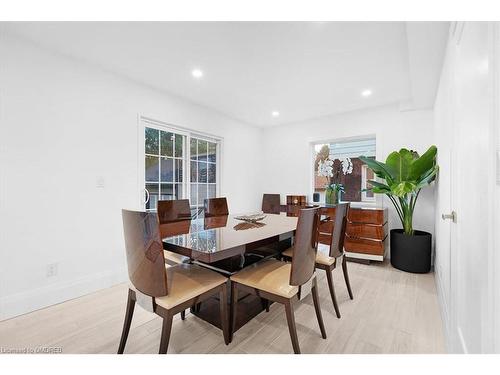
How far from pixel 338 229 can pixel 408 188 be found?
1.37 metres

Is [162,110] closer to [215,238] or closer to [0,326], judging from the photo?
[215,238]

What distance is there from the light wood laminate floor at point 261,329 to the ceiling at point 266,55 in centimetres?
226

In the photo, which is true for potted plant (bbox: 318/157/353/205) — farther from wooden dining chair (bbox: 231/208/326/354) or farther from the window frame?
wooden dining chair (bbox: 231/208/326/354)

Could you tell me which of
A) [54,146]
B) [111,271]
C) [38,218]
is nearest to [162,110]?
[54,146]

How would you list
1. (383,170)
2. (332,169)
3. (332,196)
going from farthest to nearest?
A: (332,169) → (332,196) → (383,170)

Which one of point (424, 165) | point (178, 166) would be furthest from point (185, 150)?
point (424, 165)

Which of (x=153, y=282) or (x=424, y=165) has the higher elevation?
(x=424, y=165)

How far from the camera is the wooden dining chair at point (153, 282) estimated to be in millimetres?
1210

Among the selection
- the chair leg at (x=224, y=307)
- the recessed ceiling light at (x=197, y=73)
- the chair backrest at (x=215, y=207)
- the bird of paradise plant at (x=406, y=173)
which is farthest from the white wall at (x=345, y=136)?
the chair leg at (x=224, y=307)

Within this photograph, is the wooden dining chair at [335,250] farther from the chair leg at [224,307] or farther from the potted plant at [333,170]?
the potted plant at [333,170]

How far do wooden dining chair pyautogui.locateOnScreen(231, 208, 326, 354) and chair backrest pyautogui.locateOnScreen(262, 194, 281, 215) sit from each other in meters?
2.87

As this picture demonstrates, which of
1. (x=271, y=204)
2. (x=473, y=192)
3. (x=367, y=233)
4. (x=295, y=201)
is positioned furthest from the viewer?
(x=271, y=204)

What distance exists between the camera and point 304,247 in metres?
1.46

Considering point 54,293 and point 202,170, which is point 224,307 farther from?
point 202,170
